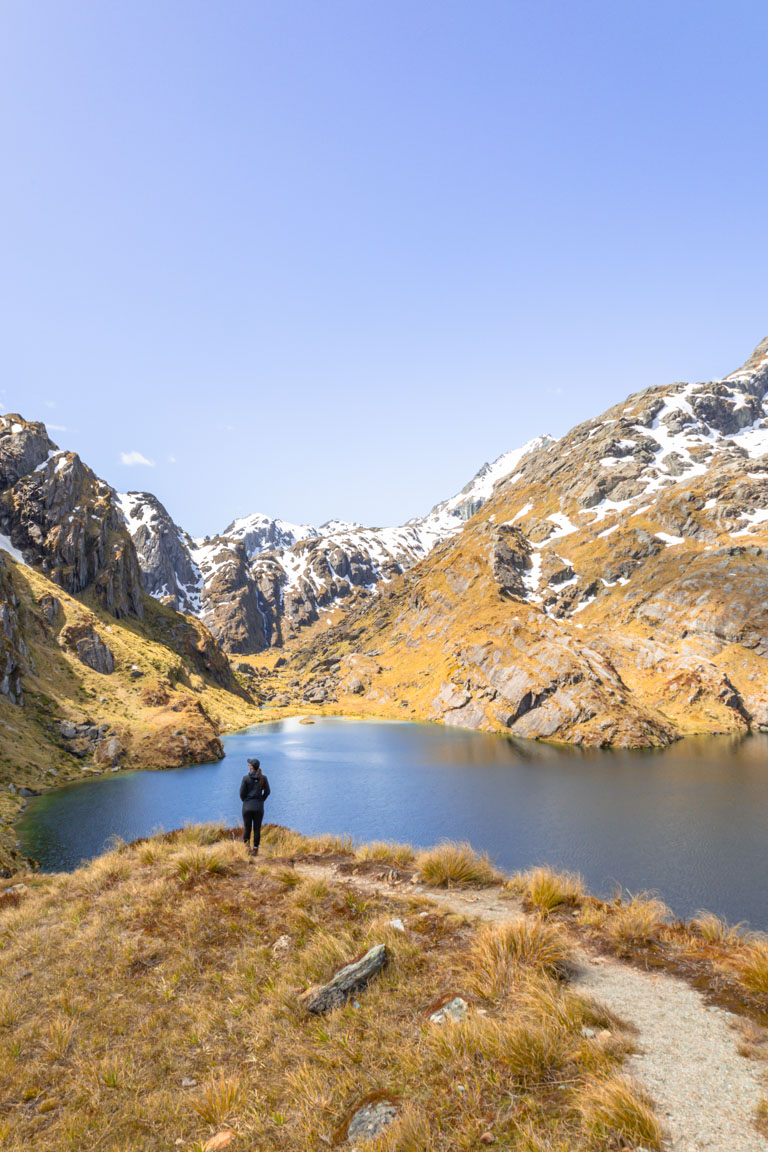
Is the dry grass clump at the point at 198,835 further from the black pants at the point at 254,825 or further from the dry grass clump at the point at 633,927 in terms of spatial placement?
the dry grass clump at the point at 633,927

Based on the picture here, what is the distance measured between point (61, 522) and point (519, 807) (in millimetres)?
112723

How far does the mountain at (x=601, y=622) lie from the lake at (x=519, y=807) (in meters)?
12.5

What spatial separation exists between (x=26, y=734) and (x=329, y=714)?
3044 inches

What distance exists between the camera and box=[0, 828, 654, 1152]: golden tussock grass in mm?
5707

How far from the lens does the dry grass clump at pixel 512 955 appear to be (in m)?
7.65

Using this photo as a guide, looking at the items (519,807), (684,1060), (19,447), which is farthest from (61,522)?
(684,1060)

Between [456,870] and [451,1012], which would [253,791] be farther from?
[451,1012]

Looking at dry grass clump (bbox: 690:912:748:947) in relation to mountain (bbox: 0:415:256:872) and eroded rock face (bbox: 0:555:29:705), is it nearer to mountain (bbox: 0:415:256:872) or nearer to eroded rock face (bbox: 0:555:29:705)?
mountain (bbox: 0:415:256:872)

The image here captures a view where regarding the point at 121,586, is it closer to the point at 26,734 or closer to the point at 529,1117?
the point at 26,734

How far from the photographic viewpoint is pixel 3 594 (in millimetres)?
71938

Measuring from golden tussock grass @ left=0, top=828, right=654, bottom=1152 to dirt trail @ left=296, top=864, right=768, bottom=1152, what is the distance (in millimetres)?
559

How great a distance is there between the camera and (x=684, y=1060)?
5.96 meters

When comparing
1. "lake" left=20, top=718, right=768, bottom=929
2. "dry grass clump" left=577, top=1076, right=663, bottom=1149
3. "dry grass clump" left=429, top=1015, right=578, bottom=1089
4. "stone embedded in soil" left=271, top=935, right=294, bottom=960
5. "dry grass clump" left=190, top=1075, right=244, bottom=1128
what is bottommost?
"lake" left=20, top=718, right=768, bottom=929

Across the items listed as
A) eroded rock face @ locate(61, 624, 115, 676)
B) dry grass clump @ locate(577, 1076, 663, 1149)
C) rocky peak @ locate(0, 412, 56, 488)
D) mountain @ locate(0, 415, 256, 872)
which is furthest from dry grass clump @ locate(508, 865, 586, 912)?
rocky peak @ locate(0, 412, 56, 488)
